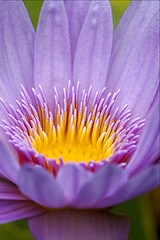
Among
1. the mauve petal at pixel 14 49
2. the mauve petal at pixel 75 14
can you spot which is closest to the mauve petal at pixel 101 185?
the mauve petal at pixel 14 49

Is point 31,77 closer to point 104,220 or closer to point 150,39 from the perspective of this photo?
point 150,39

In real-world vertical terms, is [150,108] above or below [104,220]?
above

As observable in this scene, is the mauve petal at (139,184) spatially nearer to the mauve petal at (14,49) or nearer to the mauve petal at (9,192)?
the mauve petal at (9,192)

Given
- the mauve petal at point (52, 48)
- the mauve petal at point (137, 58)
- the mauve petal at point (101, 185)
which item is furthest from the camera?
the mauve petal at point (52, 48)

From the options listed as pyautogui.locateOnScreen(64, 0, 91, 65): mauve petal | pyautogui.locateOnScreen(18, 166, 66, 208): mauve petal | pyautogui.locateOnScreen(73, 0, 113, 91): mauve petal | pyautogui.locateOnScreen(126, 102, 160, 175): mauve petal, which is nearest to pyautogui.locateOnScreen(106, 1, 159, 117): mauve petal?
pyautogui.locateOnScreen(73, 0, 113, 91): mauve petal

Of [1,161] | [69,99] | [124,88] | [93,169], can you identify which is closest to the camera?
[1,161]

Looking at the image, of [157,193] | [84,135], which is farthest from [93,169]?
[157,193]
